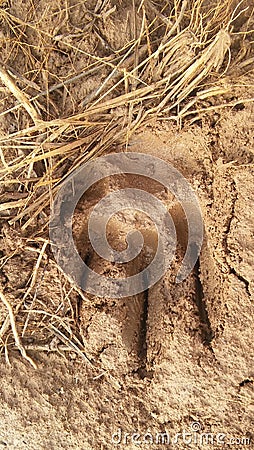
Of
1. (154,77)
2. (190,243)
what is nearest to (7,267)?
(190,243)

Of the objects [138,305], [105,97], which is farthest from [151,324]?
[105,97]

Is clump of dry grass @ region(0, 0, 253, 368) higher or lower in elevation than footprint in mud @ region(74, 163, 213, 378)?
higher

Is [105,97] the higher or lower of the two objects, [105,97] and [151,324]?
the higher

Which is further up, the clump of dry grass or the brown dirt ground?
the clump of dry grass

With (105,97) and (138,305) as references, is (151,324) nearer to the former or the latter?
(138,305)
